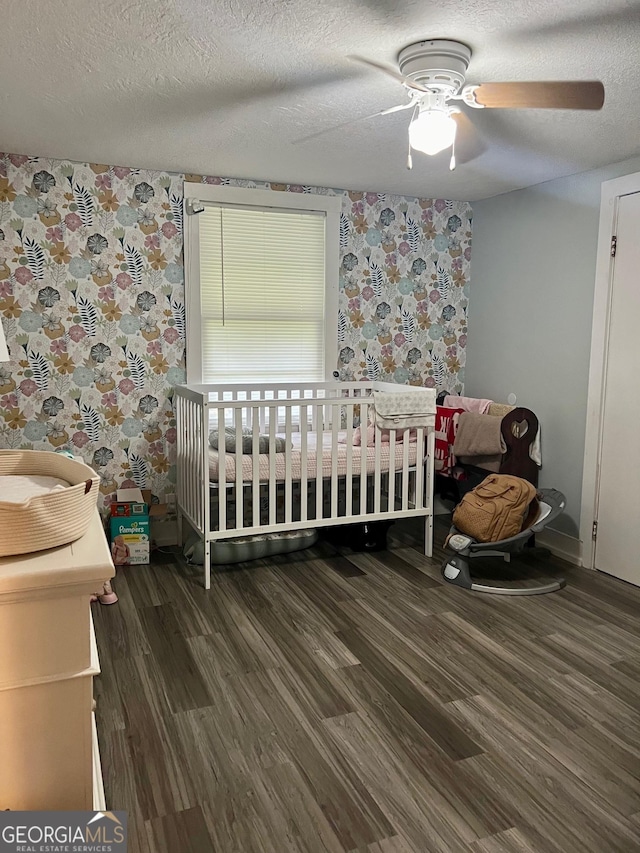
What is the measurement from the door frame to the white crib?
0.85 meters

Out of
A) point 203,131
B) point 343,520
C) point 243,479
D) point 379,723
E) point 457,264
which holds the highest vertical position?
point 203,131

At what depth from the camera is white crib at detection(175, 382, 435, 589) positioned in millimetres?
3365

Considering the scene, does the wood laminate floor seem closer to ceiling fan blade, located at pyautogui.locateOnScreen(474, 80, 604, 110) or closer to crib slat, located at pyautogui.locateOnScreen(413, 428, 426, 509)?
crib slat, located at pyautogui.locateOnScreen(413, 428, 426, 509)

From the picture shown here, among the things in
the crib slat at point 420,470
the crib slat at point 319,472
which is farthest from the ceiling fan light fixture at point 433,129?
the crib slat at point 420,470

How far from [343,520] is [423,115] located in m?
2.14

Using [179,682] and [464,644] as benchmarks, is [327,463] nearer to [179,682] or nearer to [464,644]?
[464,644]

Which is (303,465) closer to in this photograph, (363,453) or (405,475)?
(363,453)

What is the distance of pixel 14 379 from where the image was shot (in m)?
3.56

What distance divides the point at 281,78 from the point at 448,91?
0.60 metres

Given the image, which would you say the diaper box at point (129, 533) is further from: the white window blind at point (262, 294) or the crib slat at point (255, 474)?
the white window blind at point (262, 294)

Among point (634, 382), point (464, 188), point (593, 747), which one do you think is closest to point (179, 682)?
point (593, 747)

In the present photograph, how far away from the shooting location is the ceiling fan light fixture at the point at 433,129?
220 centimetres

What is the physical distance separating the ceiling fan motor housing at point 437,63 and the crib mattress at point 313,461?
1881mm

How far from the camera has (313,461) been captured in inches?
142
